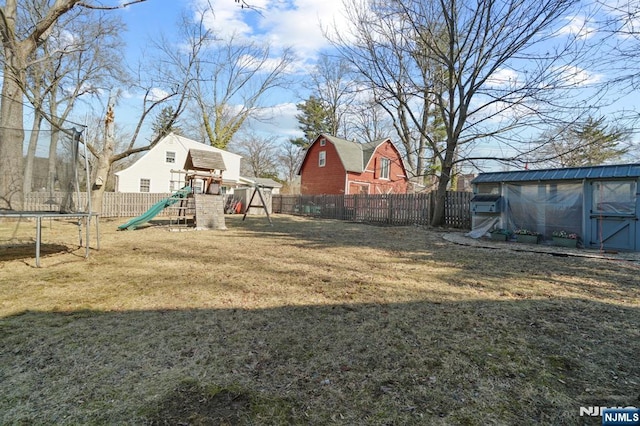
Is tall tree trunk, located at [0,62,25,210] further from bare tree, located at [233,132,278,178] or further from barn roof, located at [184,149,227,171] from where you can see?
bare tree, located at [233,132,278,178]

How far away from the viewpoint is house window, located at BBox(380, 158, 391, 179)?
26.7 metres

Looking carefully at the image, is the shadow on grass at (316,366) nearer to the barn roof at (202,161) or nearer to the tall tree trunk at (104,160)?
the barn roof at (202,161)

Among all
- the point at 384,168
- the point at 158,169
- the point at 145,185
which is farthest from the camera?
the point at 384,168

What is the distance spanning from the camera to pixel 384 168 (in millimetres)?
26984

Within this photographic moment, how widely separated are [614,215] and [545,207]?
4.65ft

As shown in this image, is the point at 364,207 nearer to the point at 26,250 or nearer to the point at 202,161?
the point at 202,161

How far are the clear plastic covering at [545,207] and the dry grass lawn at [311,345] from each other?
140 inches

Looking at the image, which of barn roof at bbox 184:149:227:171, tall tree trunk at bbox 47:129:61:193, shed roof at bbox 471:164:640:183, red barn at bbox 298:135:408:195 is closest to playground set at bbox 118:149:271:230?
barn roof at bbox 184:149:227:171

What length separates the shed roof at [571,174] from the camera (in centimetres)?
709

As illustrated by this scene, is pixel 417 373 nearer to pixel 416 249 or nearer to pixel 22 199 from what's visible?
pixel 416 249

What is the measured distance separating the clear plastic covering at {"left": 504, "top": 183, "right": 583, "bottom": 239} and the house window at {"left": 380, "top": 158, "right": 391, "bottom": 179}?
1780 cm

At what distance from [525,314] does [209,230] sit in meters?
9.76

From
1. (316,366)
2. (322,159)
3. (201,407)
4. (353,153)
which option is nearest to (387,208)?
(353,153)

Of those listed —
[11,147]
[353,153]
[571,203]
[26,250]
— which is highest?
[353,153]
